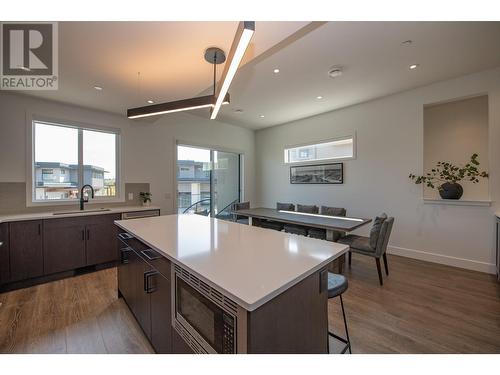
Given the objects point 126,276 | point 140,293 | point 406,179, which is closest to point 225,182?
point 126,276

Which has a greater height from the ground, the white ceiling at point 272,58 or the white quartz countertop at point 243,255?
the white ceiling at point 272,58

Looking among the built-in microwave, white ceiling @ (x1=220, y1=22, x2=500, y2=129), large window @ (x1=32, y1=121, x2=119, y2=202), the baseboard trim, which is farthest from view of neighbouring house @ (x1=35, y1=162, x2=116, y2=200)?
the baseboard trim

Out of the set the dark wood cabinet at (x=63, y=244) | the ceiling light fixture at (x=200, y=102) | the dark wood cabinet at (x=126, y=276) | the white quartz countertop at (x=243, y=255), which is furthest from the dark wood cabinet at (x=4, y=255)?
the ceiling light fixture at (x=200, y=102)

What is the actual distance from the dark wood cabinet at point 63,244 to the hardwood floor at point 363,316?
0.23m

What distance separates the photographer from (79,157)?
3.71 metres

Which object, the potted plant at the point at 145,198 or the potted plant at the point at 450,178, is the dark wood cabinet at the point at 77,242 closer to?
the potted plant at the point at 145,198

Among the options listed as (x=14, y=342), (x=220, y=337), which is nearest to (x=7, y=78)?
(x=14, y=342)

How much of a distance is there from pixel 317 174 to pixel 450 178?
7.59ft

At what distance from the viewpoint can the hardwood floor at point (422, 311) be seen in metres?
1.74

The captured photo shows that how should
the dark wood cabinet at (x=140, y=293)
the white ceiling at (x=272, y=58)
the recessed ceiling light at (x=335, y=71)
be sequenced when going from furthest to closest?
the recessed ceiling light at (x=335, y=71), the white ceiling at (x=272, y=58), the dark wood cabinet at (x=140, y=293)

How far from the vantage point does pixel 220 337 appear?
0.96 meters

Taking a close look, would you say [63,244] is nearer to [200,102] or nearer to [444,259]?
[200,102]

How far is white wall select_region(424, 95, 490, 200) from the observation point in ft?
12.0

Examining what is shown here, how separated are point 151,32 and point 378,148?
4122 mm
